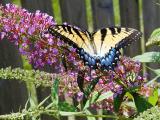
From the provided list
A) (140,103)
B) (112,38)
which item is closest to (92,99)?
(140,103)

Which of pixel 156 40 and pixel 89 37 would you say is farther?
pixel 89 37

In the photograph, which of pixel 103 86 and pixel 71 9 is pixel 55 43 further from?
pixel 71 9

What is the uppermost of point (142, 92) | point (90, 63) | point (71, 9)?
point (71, 9)

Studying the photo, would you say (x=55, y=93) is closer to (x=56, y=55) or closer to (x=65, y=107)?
(x=65, y=107)

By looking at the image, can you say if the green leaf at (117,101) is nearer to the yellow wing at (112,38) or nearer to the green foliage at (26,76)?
the yellow wing at (112,38)

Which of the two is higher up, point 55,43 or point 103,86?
point 55,43

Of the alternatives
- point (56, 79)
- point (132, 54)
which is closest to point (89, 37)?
point (56, 79)

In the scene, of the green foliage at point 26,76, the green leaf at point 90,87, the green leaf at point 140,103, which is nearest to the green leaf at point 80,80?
the green leaf at point 90,87

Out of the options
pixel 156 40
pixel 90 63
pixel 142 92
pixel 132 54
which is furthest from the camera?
pixel 132 54
